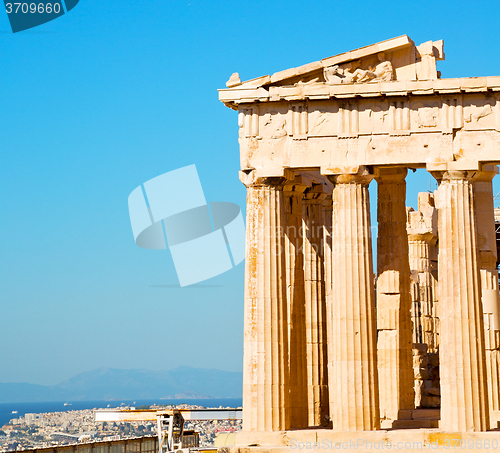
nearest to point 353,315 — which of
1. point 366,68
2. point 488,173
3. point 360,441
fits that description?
point 360,441

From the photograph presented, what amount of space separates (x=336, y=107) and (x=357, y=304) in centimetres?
816

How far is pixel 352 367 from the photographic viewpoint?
37.2 metres

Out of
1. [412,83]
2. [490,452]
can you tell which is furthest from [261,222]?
[490,452]

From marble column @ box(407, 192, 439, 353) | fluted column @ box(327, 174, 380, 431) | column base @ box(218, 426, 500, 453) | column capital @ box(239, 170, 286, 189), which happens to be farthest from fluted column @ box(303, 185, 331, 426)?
marble column @ box(407, 192, 439, 353)

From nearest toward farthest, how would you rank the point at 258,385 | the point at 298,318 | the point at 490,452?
the point at 490,452, the point at 258,385, the point at 298,318

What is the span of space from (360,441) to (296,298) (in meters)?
8.35

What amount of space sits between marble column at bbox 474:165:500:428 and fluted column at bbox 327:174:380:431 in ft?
22.8

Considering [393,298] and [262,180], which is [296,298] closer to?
[393,298]

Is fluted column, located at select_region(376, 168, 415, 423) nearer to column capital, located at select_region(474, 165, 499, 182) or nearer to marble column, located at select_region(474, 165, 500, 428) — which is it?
marble column, located at select_region(474, 165, 500, 428)

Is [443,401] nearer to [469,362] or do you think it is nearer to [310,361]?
[469,362]

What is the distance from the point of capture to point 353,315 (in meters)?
37.6

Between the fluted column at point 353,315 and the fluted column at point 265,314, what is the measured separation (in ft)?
6.96

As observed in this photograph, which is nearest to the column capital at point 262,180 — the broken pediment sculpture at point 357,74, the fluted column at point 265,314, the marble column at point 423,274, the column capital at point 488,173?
the fluted column at point 265,314

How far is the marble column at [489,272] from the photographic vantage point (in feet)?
140
